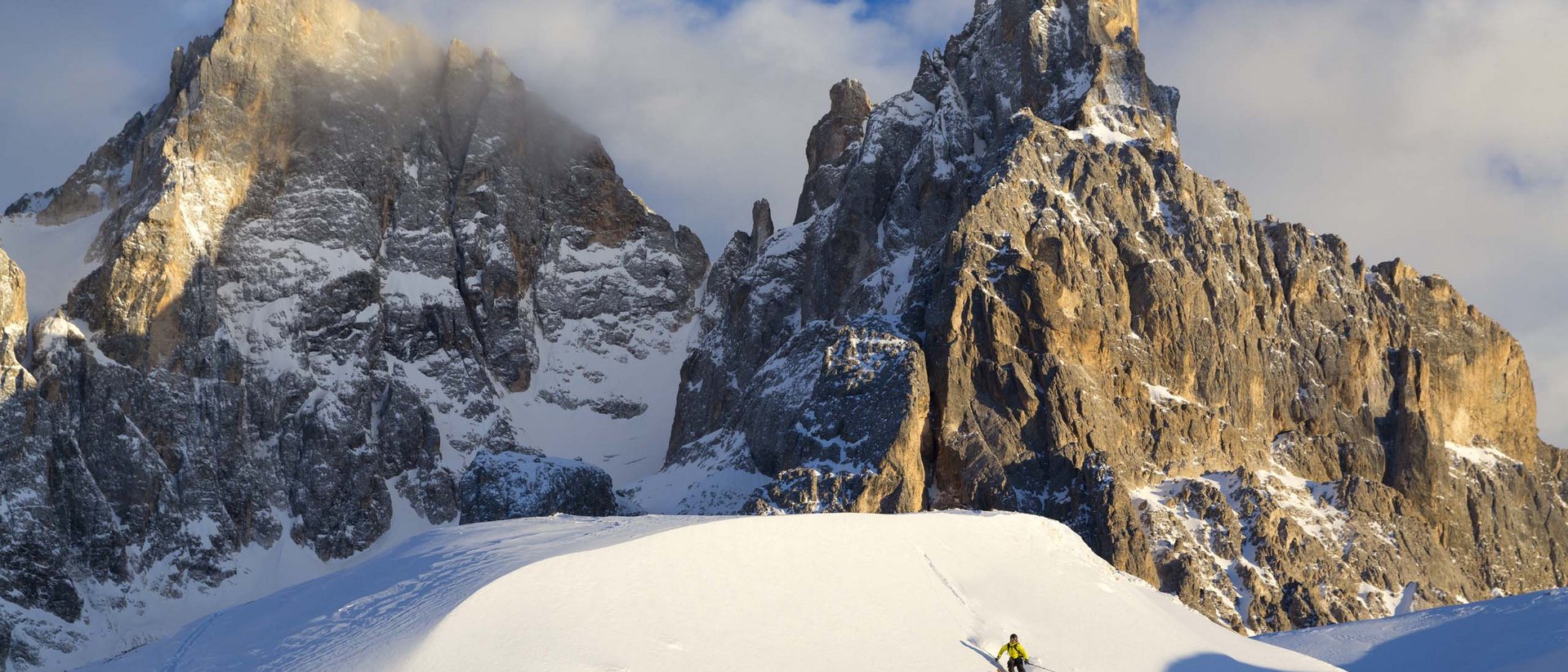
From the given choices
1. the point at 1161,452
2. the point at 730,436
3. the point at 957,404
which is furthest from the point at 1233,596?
the point at 730,436

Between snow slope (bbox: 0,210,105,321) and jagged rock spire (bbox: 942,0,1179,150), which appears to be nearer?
jagged rock spire (bbox: 942,0,1179,150)

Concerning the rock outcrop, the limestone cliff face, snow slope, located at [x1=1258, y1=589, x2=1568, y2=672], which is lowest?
snow slope, located at [x1=1258, y1=589, x2=1568, y2=672]

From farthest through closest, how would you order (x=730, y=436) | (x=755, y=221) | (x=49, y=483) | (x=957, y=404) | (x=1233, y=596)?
(x=755, y=221), (x=49, y=483), (x=730, y=436), (x=957, y=404), (x=1233, y=596)

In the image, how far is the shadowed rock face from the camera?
77.9 metres

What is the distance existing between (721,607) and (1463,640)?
82.6 feet

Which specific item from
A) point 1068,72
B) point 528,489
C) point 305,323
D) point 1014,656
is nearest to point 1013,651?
point 1014,656

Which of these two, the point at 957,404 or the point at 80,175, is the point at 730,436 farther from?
the point at 80,175

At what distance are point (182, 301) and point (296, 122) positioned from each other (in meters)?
22.2

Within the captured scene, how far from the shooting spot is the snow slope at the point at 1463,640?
39250 mm

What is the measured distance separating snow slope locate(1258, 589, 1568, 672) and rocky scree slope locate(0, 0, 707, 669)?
149 feet

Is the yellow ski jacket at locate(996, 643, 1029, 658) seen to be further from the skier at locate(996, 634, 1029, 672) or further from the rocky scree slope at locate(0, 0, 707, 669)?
the rocky scree slope at locate(0, 0, 707, 669)

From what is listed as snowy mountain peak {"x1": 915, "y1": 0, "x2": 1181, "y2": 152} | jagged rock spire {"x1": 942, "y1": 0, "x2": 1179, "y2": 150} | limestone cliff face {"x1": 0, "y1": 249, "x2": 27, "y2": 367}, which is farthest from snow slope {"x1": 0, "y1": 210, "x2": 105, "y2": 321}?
jagged rock spire {"x1": 942, "y1": 0, "x2": 1179, "y2": 150}

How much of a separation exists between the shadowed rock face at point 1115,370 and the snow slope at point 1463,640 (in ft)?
84.6

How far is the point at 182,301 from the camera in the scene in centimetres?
11438
